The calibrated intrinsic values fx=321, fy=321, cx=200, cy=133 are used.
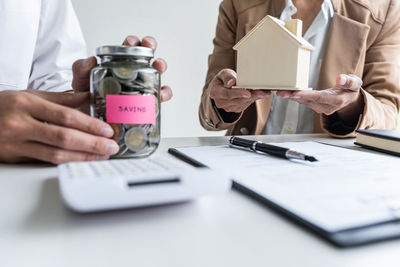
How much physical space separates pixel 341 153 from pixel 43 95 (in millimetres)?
495

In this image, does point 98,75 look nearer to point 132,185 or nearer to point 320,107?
point 132,185

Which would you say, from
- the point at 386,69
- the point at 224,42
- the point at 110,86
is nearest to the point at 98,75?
the point at 110,86

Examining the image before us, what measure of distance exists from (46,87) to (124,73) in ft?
1.55

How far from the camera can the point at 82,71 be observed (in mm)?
524

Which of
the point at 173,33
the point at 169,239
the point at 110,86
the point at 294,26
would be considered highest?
the point at 173,33

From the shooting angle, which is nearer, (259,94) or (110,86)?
(110,86)

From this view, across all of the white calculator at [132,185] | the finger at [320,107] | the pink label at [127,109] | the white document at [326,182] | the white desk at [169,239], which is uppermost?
the pink label at [127,109]

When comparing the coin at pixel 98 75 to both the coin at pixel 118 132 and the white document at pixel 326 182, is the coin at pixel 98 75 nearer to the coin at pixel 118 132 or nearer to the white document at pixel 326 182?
the coin at pixel 118 132

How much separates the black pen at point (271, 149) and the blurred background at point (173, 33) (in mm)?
1193

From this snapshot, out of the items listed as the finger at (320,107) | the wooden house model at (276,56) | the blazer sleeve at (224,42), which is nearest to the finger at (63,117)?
the wooden house model at (276,56)

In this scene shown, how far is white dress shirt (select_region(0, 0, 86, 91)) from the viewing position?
0.73m

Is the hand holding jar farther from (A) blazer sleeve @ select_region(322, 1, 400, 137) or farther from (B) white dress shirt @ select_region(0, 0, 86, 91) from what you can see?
(A) blazer sleeve @ select_region(322, 1, 400, 137)

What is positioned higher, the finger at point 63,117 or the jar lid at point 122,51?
the jar lid at point 122,51

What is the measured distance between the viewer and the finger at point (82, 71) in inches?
20.0
